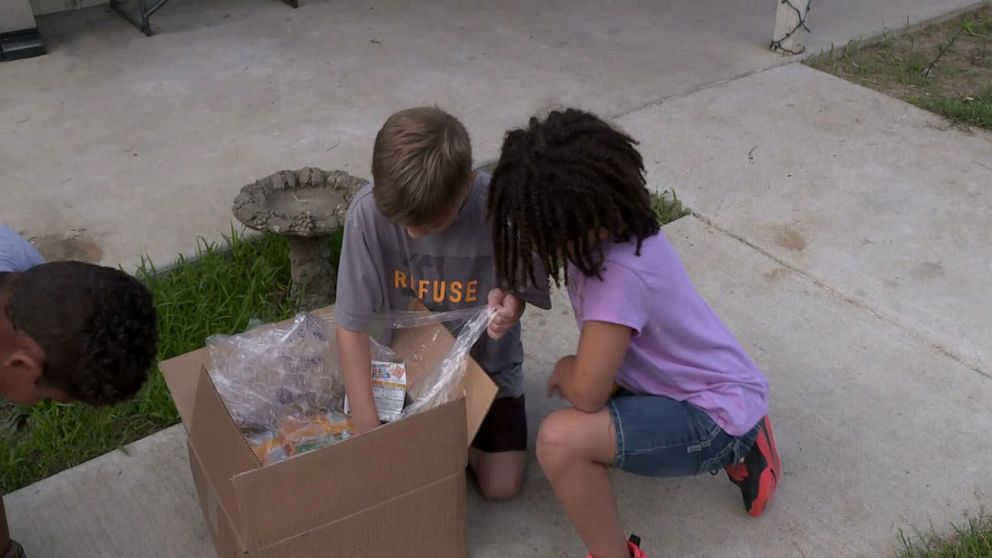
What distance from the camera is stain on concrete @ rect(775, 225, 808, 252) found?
3.16m

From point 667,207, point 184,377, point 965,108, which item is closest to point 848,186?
point 667,207

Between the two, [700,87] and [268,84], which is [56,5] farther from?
[700,87]

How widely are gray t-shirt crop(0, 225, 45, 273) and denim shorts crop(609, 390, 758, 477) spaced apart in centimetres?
116

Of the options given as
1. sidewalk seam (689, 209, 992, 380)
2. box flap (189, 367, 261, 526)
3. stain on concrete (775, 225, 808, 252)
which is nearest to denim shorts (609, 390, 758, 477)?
box flap (189, 367, 261, 526)

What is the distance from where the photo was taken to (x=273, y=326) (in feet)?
7.42

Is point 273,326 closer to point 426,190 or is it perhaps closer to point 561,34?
point 426,190

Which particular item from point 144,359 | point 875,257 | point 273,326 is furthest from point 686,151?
point 144,359

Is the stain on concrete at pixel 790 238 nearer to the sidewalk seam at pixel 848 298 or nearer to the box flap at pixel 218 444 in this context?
the sidewalk seam at pixel 848 298

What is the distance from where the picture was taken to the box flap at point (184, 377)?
6.64 ft

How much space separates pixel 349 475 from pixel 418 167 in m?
0.57

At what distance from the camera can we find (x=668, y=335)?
1.90 meters

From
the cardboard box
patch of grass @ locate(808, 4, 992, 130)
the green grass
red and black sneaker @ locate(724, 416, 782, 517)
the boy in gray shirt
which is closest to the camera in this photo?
the cardboard box

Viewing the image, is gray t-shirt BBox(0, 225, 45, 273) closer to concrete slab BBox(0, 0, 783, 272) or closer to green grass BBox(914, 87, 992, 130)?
concrete slab BBox(0, 0, 783, 272)

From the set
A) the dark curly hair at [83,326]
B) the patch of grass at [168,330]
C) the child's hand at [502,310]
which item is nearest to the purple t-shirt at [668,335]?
the child's hand at [502,310]
